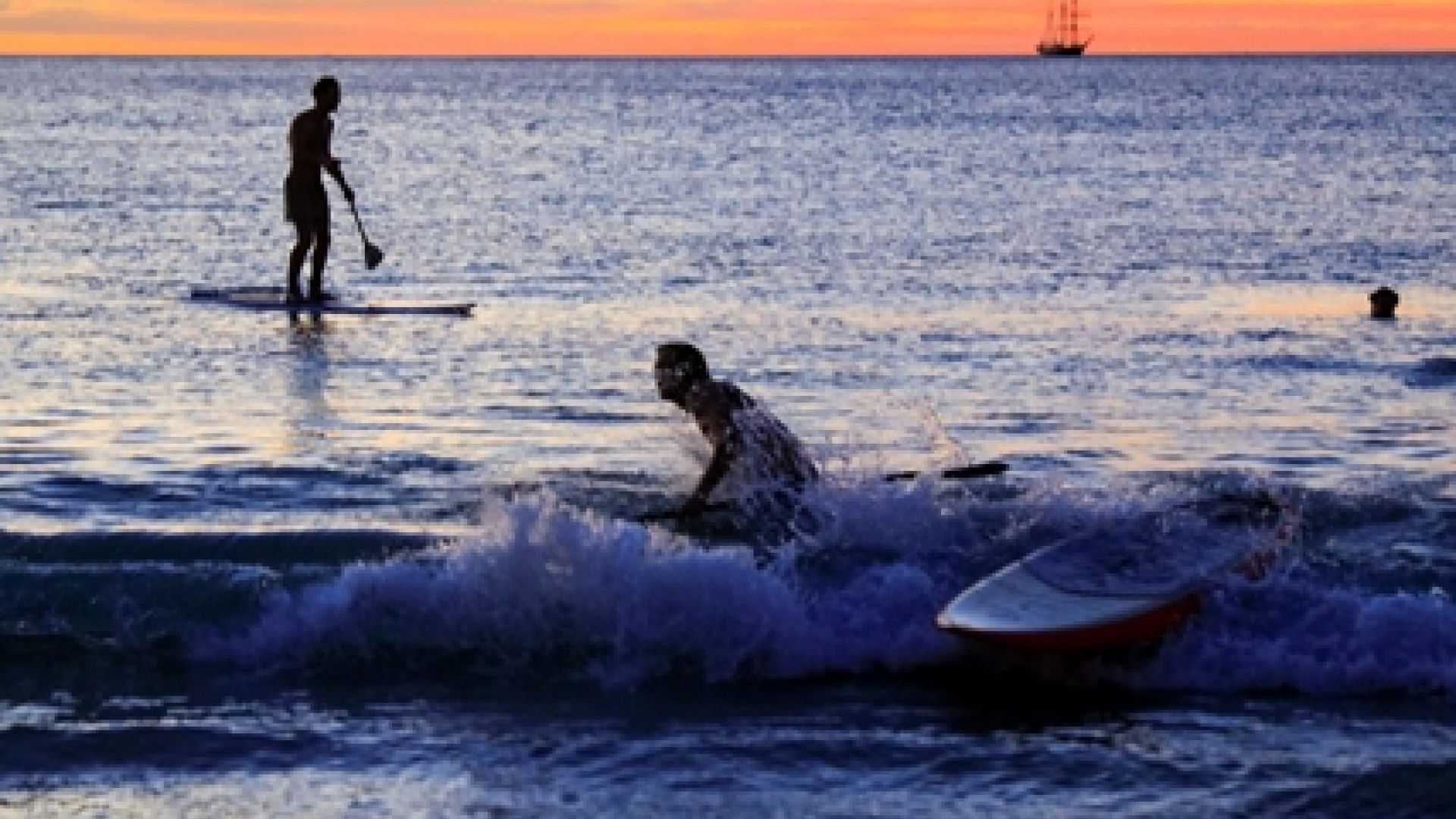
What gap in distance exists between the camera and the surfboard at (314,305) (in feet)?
69.5

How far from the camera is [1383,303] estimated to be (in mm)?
21984

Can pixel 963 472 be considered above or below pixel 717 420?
below

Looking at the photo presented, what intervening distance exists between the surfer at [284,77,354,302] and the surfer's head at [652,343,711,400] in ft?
30.2

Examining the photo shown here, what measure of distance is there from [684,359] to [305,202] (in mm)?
10582

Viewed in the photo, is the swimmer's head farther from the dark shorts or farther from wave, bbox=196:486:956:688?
wave, bbox=196:486:956:688

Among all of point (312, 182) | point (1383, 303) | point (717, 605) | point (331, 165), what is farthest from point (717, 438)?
point (1383, 303)

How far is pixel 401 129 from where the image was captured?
85.6 metres

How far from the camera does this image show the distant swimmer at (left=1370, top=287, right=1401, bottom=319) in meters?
22.0

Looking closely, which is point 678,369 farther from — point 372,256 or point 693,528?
point 372,256

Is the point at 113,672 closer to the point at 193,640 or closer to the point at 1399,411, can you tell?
the point at 193,640

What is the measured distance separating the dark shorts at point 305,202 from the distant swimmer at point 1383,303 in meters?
9.55

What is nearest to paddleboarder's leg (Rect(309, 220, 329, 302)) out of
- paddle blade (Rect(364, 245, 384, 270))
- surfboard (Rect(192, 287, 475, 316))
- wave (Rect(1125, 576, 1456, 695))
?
surfboard (Rect(192, 287, 475, 316))

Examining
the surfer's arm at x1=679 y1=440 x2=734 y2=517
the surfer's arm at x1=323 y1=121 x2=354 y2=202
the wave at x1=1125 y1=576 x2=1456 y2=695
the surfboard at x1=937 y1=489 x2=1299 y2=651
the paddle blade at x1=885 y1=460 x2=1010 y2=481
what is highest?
the surfer's arm at x1=323 y1=121 x2=354 y2=202

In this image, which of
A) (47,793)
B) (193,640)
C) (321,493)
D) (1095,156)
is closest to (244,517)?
(321,493)
